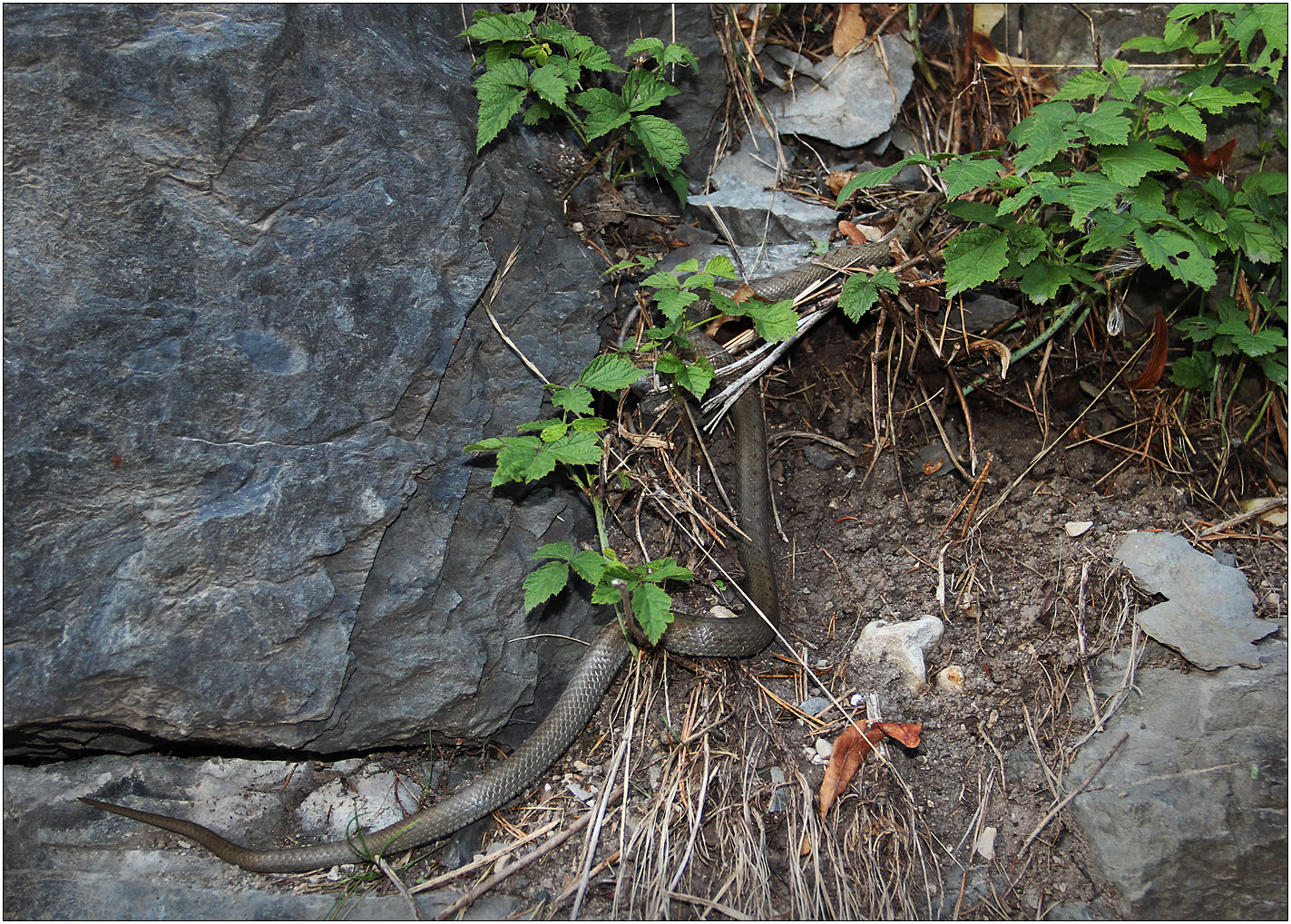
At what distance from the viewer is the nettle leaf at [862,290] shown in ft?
11.2

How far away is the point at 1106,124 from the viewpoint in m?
2.98

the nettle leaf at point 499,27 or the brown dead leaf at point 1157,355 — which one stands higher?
the nettle leaf at point 499,27

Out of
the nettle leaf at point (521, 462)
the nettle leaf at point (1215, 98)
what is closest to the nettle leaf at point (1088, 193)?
the nettle leaf at point (1215, 98)

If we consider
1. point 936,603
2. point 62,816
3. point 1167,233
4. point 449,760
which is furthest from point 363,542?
point 1167,233

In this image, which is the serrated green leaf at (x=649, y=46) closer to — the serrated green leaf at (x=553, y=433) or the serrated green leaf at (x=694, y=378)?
the serrated green leaf at (x=694, y=378)

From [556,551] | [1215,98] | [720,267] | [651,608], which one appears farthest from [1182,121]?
[556,551]

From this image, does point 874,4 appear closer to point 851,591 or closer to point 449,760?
point 851,591

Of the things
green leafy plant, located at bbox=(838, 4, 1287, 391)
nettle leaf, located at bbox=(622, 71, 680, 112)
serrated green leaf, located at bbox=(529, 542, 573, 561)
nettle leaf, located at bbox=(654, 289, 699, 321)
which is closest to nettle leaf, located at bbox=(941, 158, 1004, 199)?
green leafy plant, located at bbox=(838, 4, 1287, 391)

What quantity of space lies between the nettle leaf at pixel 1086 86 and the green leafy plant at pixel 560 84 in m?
1.61

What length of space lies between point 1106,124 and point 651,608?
2.51 metres

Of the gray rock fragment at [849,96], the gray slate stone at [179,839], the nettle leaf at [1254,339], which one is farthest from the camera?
the gray rock fragment at [849,96]

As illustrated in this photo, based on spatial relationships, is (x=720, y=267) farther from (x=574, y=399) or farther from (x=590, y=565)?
(x=590, y=565)

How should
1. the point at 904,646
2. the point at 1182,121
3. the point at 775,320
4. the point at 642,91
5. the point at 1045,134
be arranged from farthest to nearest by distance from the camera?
the point at 642,91 → the point at 775,320 → the point at 904,646 → the point at 1182,121 → the point at 1045,134

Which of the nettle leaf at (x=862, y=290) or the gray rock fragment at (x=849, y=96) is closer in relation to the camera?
the nettle leaf at (x=862, y=290)
